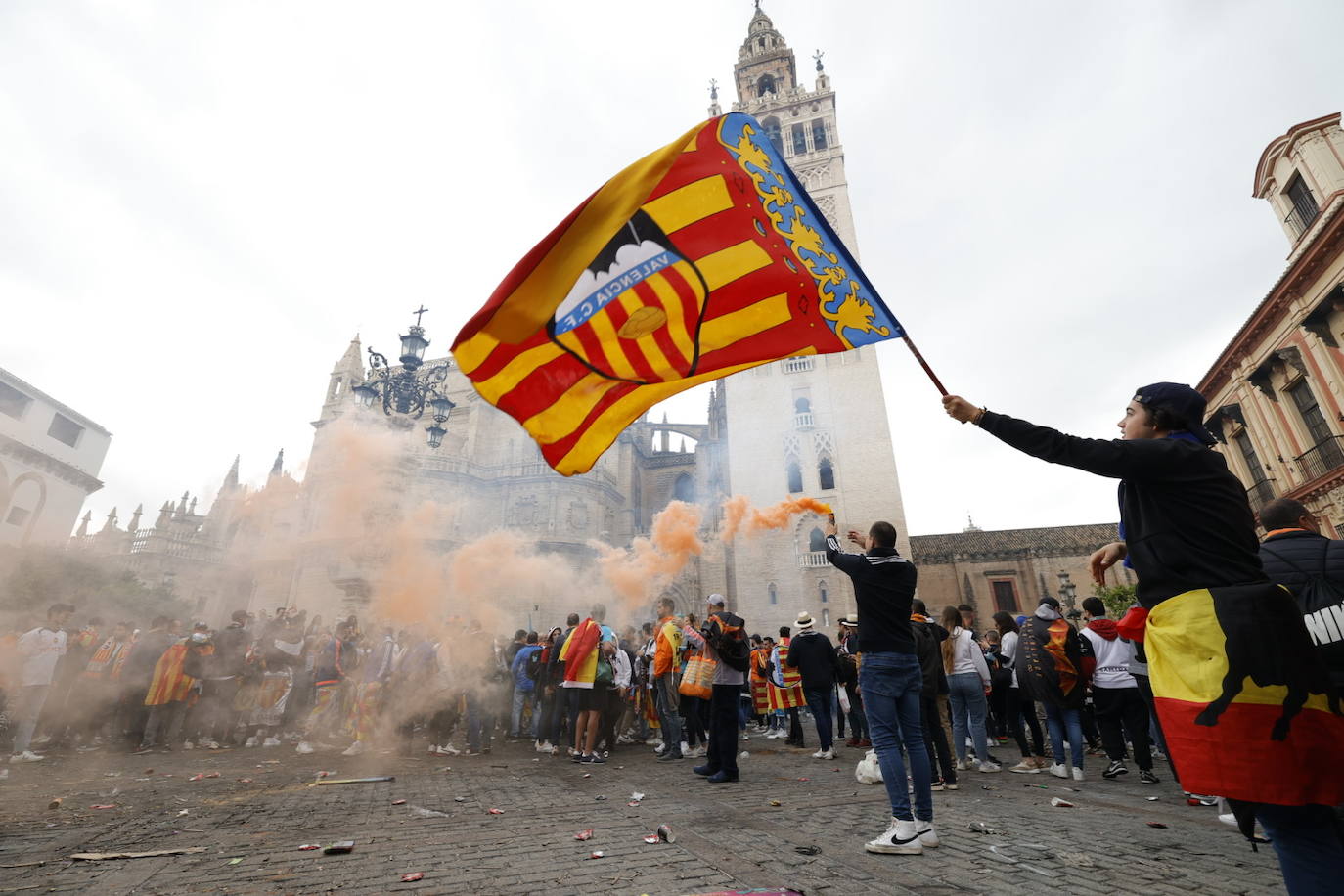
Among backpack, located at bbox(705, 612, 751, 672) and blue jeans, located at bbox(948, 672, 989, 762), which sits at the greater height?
backpack, located at bbox(705, 612, 751, 672)

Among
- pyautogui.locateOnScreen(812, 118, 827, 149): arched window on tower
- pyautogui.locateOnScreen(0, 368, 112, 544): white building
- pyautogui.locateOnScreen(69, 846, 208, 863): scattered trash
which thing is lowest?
pyautogui.locateOnScreen(69, 846, 208, 863): scattered trash

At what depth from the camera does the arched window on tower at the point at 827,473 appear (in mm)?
30641

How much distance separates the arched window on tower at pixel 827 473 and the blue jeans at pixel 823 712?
23.3 meters

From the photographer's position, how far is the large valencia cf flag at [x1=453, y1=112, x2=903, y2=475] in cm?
400

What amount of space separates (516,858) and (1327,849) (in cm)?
356

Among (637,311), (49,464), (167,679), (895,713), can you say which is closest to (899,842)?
(895,713)

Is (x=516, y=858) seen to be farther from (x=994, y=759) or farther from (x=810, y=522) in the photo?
(x=810, y=522)

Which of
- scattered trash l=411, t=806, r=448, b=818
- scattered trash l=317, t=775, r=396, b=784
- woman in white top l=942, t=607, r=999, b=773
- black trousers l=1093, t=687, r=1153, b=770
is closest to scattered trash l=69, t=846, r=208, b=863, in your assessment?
scattered trash l=411, t=806, r=448, b=818

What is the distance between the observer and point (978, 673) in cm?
682

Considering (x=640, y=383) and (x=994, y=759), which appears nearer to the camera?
(x=640, y=383)

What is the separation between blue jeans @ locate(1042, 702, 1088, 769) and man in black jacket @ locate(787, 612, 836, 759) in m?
2.58

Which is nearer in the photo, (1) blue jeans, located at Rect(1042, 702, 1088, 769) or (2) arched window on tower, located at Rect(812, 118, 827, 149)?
(1) blue jeans, located at Rect(1042, 702, 1088, 769)

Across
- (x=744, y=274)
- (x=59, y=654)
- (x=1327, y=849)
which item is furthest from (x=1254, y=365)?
(x=59, y=654)

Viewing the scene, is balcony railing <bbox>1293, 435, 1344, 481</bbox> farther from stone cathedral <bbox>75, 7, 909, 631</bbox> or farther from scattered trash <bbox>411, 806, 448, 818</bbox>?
scattered trash <bbox>411, 806, 448, 818</bbox>
